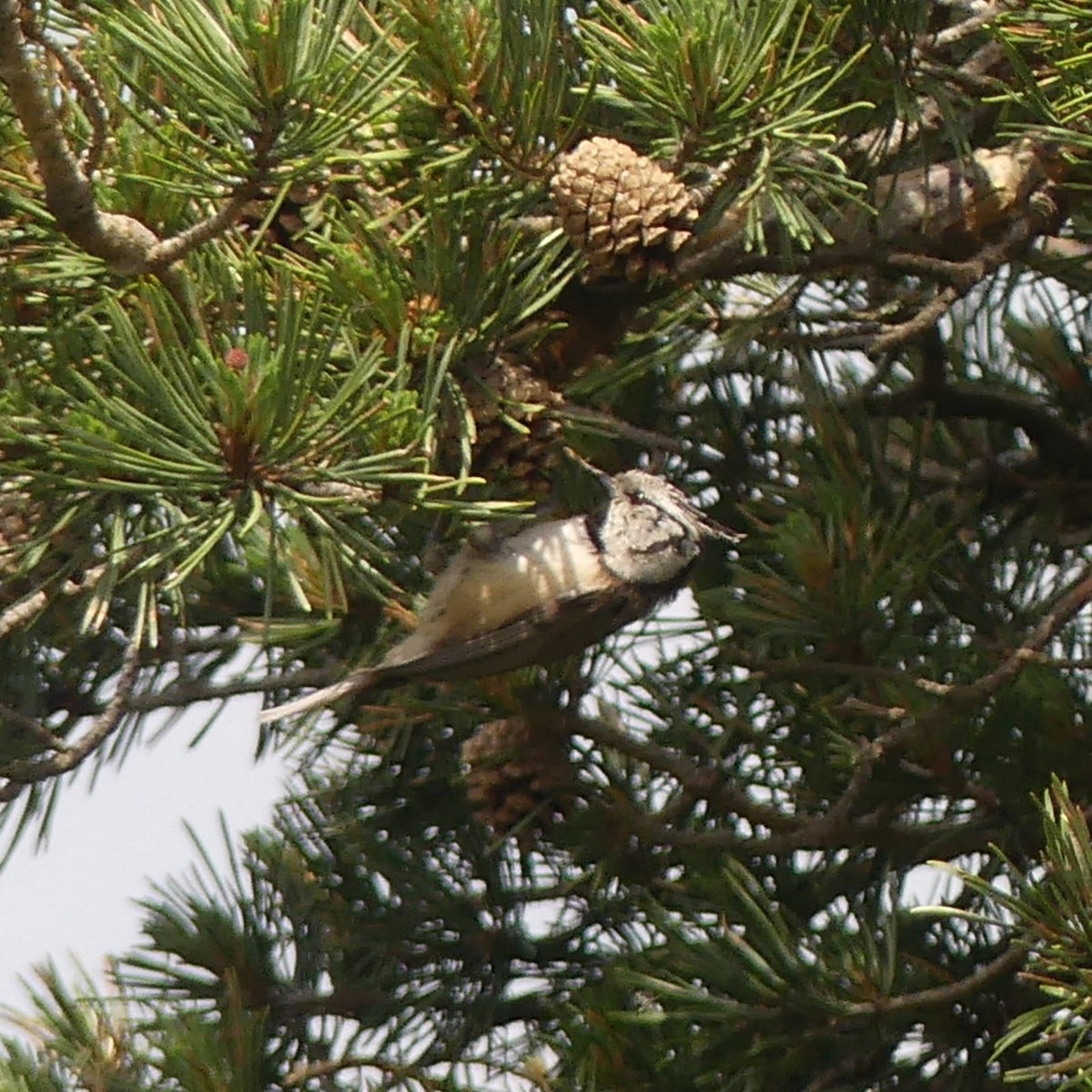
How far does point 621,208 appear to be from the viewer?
119 cm

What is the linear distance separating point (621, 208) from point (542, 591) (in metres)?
0.56

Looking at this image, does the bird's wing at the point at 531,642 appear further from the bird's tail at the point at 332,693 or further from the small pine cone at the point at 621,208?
the small pine cone at the point at 621,208

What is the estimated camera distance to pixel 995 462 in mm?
1941

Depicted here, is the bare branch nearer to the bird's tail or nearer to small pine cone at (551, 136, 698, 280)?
the bird's tail

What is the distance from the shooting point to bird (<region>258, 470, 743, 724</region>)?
1653mm

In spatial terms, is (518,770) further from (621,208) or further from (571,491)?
(621,208)

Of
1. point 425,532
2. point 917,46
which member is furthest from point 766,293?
point 917,46

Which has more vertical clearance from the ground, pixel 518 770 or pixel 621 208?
pixel 621 208

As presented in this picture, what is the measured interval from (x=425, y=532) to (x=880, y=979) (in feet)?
1.87

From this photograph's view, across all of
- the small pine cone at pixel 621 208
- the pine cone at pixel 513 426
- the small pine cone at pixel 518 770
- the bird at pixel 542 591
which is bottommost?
the small pine cone at pixel 518 770

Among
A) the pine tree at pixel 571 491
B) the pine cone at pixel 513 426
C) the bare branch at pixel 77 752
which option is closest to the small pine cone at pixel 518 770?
the pine tree at pixel 571 491

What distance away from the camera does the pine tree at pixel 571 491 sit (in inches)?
42.9

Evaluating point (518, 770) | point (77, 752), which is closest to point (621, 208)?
point (77, 752)

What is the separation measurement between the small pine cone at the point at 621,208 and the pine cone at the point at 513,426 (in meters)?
0.09
